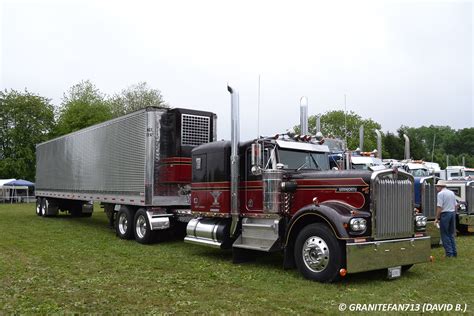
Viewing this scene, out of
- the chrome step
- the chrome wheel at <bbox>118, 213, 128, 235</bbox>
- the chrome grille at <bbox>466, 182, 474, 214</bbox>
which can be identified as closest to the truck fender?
the chrome step

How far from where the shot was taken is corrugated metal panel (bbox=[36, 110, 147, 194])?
45.0 ft

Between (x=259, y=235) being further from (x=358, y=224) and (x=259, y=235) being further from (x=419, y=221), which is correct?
(x=419, y=221)

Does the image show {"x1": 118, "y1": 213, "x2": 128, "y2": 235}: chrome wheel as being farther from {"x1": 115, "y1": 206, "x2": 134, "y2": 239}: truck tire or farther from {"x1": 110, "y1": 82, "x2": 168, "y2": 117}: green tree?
{"x1": 110, "y1": 82, "x2": 168, "y2": 117}: green tree

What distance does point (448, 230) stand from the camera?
34.5 feet

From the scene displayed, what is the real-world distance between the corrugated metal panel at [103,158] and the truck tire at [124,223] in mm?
592

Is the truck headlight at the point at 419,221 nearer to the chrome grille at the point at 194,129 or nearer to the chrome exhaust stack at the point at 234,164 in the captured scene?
the chrome exhaust stack at the point at 234,164

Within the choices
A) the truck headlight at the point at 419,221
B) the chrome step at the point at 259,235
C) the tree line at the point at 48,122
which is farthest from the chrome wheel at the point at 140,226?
the tree line at the point at 48,122

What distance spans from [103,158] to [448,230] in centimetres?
1070

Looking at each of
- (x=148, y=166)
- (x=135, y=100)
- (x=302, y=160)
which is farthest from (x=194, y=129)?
(x=135, y=100)

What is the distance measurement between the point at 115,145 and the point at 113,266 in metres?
6.28

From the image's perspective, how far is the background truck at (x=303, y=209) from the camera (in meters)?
7.63

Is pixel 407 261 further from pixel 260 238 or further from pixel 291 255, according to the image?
pixel 260 238

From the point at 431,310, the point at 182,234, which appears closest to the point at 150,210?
the point at 182,234

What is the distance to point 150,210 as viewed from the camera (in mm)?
13266
